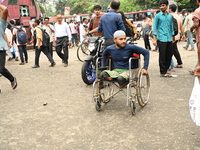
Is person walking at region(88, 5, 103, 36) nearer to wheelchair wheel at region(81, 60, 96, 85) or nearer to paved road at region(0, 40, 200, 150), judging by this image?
wheelchair wheel at region(81, 60, 96, 85)

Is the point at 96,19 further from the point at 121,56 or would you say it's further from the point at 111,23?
the point at 121,56

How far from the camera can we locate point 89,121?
12.0 ft

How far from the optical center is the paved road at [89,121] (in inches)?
116

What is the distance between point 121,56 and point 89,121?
1260 millimetres

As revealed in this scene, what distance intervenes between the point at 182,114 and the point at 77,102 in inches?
76.3

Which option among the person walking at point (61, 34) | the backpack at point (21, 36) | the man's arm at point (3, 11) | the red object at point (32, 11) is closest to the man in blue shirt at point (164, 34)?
the person walking at point (61, 34)

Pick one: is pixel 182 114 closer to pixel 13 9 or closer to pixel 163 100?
pixel 163 100

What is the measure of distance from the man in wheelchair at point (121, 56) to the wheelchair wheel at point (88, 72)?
1.32m

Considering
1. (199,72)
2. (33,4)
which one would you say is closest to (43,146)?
(199,72)

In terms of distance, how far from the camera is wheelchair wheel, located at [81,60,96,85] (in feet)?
18.2

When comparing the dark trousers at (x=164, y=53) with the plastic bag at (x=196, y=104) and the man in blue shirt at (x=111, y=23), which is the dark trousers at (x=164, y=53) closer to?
the man in blue shirt at (x=111, y=23)

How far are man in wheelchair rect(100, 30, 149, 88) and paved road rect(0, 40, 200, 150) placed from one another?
0.63 m

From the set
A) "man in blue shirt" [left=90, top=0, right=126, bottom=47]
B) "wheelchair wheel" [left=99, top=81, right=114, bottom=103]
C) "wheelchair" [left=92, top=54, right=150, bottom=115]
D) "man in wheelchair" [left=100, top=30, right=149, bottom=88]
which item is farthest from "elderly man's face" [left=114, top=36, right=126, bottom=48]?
"man in blue shirt" [left=90, top=0, right=126, bottom=47]

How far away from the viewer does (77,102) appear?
4613 mm
